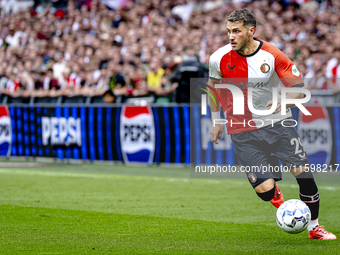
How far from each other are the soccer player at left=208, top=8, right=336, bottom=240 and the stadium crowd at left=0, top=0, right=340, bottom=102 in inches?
290

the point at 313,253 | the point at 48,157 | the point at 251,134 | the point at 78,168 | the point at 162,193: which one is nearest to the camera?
the point at 313,253

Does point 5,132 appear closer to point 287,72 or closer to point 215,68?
point 215,68

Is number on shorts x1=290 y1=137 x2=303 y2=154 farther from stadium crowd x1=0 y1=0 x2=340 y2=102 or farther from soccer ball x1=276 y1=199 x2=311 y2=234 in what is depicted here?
stadium crowd x1=0 y1=0 x2=340 y2=102

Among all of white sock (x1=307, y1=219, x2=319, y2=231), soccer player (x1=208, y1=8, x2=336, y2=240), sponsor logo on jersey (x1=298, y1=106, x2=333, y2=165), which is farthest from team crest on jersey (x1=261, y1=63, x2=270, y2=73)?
sponsor logo on jersey (x1=298, y1=106, x2=333, y2=165)

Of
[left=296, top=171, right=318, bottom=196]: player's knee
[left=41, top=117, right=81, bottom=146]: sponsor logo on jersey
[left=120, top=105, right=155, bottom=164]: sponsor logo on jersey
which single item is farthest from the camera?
[left=41, top=117, right=81, bottom=146]: sponsor logo on jersey

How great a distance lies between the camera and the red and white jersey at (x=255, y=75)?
230 inches

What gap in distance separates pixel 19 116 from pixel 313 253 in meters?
10.8

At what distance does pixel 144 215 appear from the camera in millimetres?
7301

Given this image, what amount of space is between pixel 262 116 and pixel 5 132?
33.5ft

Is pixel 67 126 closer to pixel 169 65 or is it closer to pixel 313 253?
pixel 169 65

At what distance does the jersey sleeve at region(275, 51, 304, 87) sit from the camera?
578cm

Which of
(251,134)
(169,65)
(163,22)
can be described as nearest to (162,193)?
(251,134)

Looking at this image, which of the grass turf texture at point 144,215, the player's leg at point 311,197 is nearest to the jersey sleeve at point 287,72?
the player's leg at point 311,197

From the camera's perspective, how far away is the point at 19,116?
47.8ft
